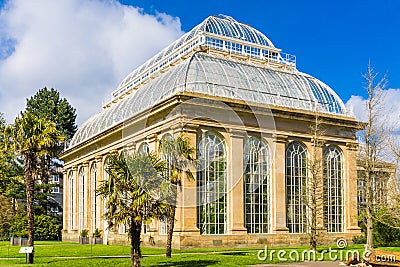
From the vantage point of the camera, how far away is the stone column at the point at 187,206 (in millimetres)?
38594

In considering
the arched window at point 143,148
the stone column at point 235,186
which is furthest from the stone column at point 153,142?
the stone column at point 235,186

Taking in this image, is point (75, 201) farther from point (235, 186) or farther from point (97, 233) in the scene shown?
point (235, 186)

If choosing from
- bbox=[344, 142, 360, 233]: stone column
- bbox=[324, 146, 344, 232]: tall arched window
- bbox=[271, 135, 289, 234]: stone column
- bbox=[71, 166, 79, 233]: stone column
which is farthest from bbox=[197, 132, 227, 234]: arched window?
bbox=[71, 166, 79, 233]: stone column

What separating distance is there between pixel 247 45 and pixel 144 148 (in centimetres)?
1611

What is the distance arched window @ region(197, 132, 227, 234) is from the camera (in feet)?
132

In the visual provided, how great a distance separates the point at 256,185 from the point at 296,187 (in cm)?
445

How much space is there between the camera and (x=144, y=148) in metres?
45.5

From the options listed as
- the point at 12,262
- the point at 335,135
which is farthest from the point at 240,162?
the point at 12,262

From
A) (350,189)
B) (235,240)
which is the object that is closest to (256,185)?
(235,240)

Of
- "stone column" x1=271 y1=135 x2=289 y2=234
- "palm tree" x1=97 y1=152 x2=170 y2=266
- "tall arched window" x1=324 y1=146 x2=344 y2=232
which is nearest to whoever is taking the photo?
"palm tree" x1=97 y1=152 x2=170 y2=266

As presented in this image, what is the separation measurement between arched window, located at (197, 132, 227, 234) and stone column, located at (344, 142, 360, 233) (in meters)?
13.3

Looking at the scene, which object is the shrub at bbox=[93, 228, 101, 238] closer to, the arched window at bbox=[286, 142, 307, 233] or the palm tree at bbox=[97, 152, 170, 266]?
the arched window at bbox=[286, 142, 307, 233]

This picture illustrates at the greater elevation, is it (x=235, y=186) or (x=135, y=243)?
(x=235, y=186)

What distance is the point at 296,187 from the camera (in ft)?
150
